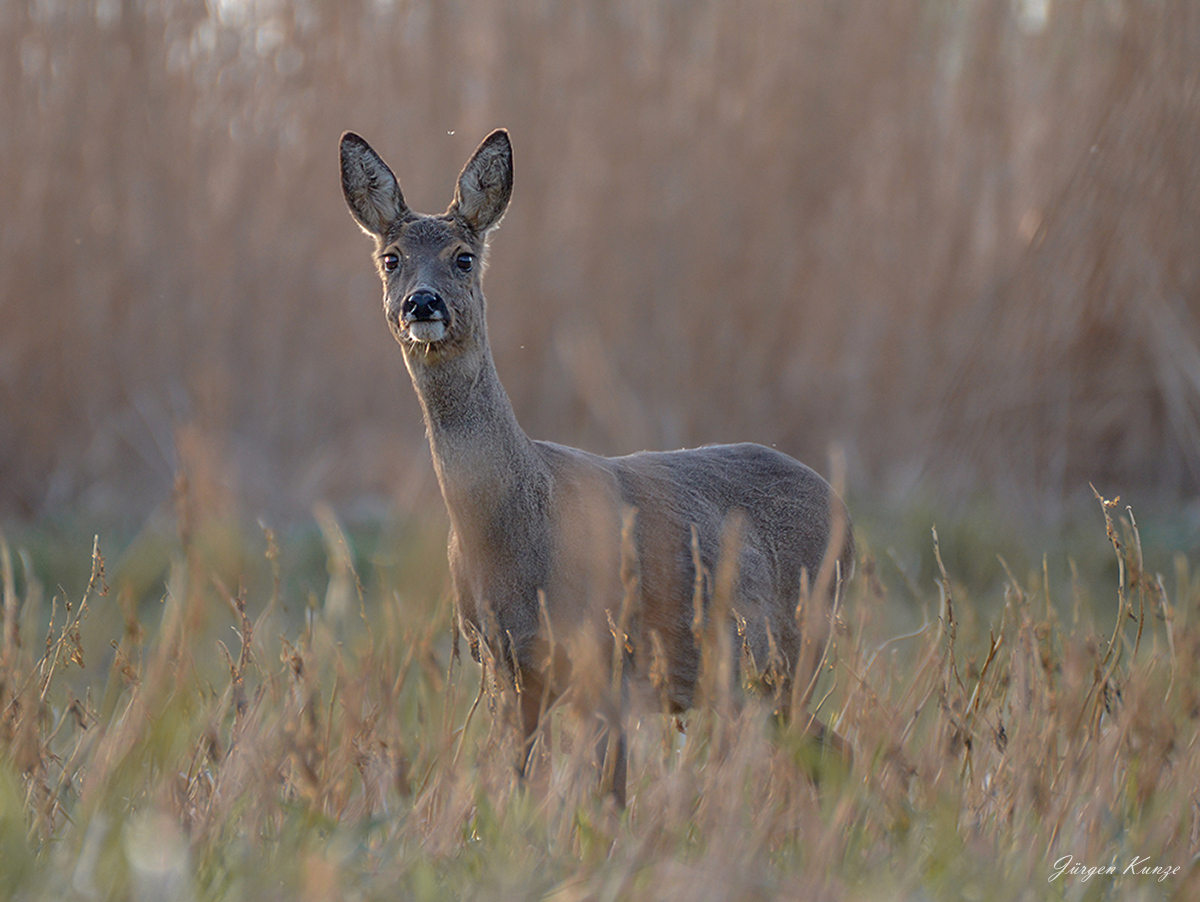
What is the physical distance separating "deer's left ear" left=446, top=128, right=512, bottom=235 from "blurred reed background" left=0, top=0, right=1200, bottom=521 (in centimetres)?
319

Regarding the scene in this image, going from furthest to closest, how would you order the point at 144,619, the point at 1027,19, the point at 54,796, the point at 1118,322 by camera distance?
the point at 1027,19
the point at 1118,322
the point at 144,619
the point at 54,796

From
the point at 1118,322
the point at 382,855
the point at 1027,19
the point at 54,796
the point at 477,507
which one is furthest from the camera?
the point at 1027,19

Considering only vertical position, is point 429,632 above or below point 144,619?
above

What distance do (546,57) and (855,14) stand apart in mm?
1959

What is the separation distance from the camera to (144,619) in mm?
5875

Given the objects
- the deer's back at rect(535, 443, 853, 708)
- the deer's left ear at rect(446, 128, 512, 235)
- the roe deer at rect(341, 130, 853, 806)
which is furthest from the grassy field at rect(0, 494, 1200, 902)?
the deer's left ear at rect(446, 128, 512, 235)

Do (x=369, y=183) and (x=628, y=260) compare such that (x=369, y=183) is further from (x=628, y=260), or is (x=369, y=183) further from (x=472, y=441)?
(x=628, y=260)

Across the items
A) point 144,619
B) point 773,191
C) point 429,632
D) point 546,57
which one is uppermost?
point 546,57

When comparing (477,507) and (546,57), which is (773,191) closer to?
(546,57)

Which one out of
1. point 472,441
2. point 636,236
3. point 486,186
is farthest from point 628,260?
point 472,441

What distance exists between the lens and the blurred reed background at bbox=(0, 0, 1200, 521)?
7520mm

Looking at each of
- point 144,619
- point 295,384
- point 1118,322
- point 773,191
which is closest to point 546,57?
point 773,191

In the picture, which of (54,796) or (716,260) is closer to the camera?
(54,796)

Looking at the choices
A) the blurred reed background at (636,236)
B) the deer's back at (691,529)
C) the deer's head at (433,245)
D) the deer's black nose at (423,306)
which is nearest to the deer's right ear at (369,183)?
the deer's head at (433,245)
